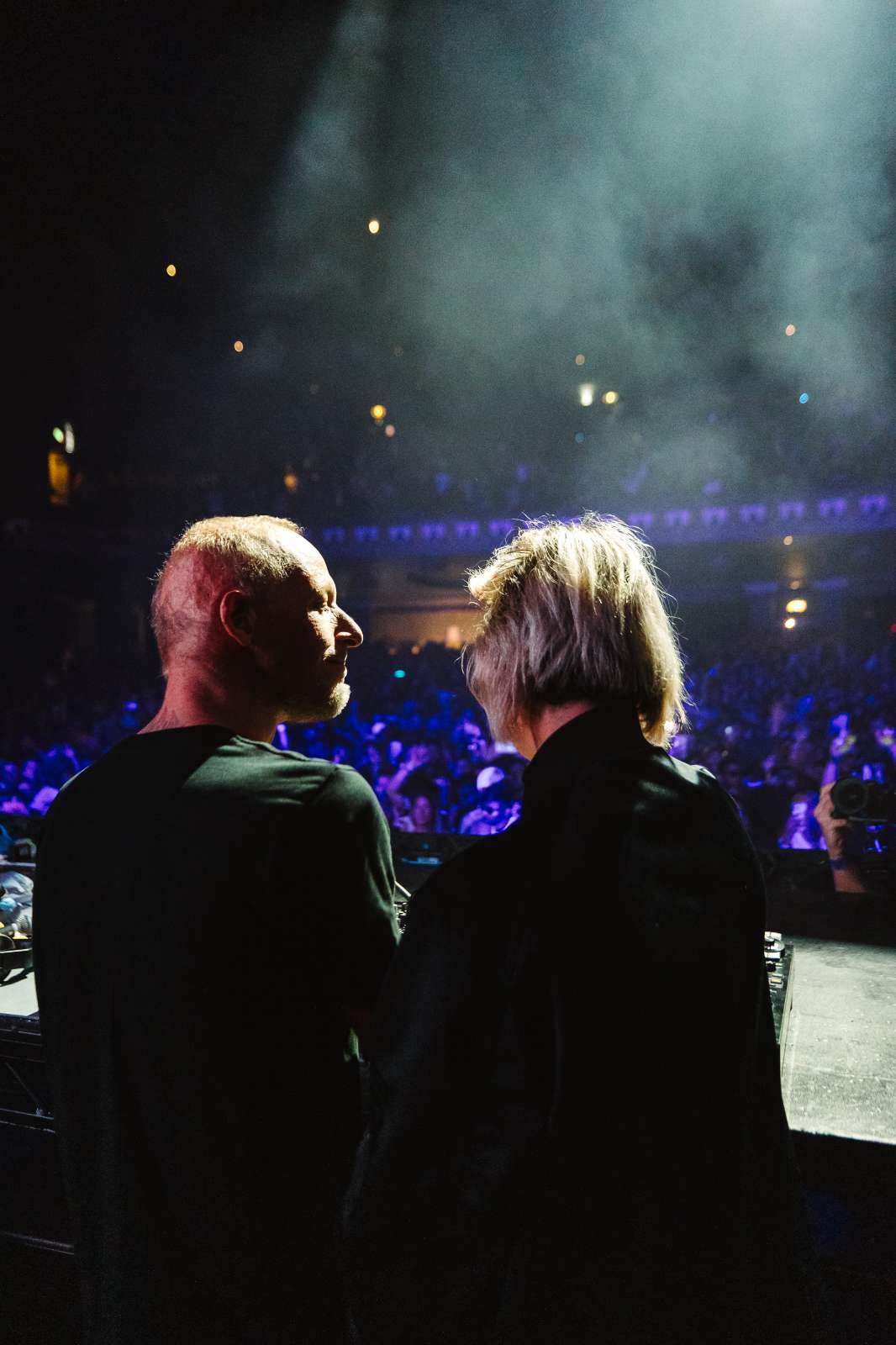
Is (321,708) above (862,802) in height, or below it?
above

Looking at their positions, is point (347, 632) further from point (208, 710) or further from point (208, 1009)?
point (208, 1009)

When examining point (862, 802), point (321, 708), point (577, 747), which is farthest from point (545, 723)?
point (862, 802)

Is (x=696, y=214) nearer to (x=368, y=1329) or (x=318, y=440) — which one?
(x=368, y=1329)

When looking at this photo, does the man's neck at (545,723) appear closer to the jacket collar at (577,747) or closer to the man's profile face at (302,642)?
the jacket collar at (577,747)

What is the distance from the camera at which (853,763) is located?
575 cm

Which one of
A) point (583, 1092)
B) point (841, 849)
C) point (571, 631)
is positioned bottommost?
point (841, 849)

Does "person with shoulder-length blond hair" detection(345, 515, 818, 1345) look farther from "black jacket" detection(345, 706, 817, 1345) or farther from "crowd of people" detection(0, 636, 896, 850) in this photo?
"crowd of people" detection(0, 636, 896, 850)

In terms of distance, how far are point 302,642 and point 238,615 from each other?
9cm

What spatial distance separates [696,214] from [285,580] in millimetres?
8821

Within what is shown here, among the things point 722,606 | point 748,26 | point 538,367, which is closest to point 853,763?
point 748,26

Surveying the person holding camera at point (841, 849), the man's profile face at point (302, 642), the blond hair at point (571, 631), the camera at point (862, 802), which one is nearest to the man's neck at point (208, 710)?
the man's profile face at point (302, 642)

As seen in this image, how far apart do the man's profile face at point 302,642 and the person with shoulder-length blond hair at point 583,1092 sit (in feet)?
1.21

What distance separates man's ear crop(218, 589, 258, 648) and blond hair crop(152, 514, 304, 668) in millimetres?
15

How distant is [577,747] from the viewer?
849 mm
